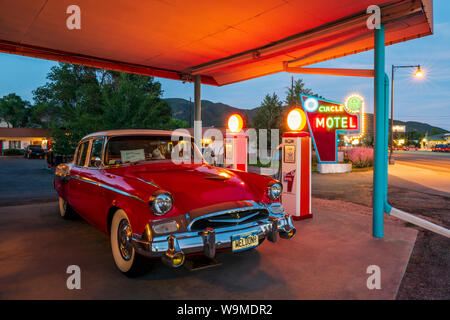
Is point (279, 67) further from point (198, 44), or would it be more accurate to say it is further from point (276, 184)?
point (276, 184)

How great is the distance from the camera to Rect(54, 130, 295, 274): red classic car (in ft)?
9.92

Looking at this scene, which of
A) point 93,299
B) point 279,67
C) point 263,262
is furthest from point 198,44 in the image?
point 93,299

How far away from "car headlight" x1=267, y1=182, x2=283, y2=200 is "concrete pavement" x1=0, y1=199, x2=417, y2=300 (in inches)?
34.1

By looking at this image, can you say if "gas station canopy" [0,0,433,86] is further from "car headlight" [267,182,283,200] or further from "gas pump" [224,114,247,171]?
"car headlight" [267,182,283,200]

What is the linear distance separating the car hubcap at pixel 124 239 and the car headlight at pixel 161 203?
626 mm

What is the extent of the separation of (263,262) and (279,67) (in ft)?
20.6

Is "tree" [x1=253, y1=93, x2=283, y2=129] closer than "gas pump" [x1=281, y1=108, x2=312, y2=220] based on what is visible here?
No

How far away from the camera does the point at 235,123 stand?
729 centimetres

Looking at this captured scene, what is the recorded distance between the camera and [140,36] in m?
6.23

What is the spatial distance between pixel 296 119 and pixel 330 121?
1226cm

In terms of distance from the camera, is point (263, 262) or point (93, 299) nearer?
point (93, 299)

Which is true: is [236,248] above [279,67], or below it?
below
